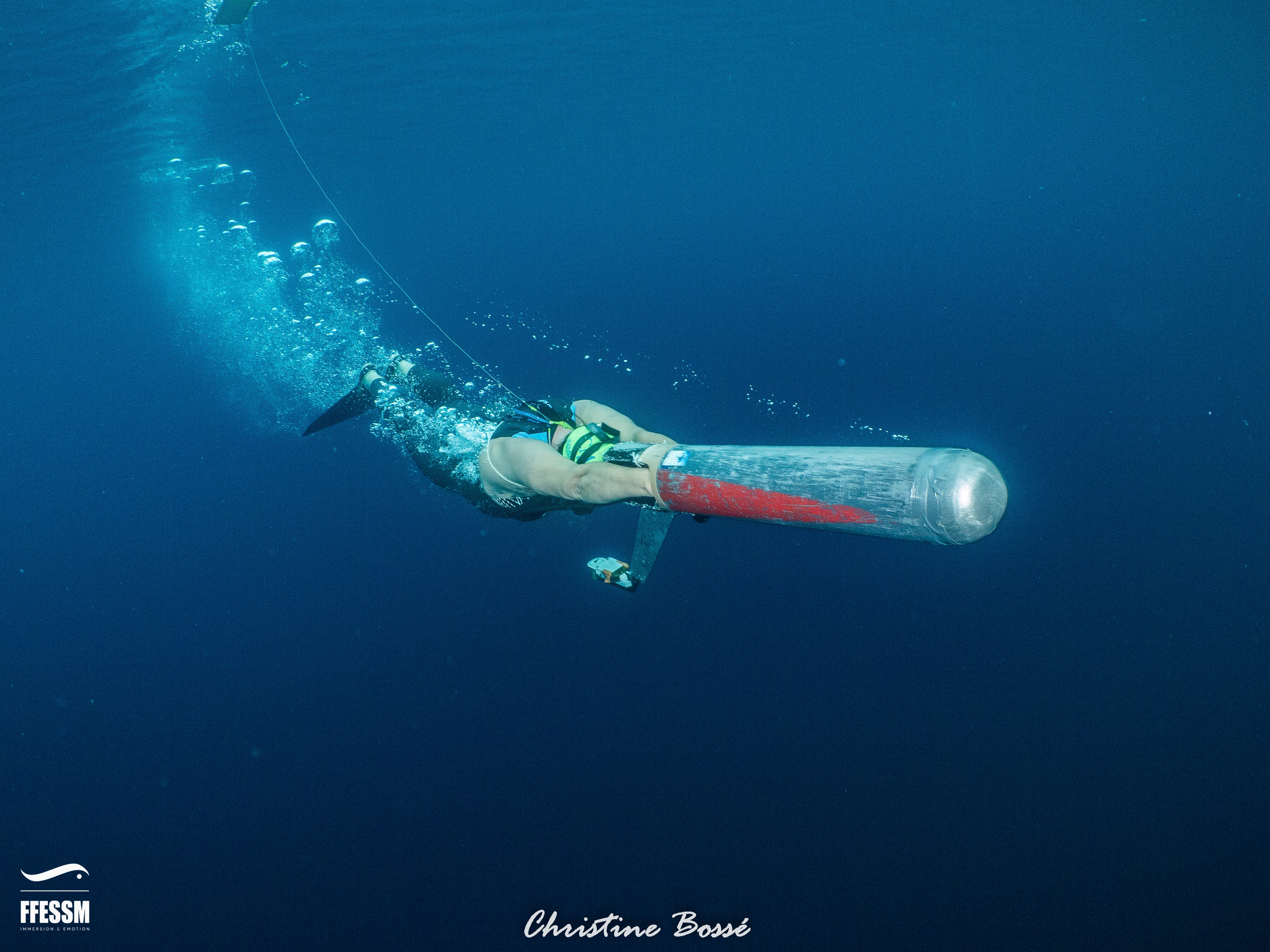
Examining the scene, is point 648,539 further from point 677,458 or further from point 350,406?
point 350,406

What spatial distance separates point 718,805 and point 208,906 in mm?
7993

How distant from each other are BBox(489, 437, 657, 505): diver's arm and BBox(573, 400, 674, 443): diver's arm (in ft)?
1.47

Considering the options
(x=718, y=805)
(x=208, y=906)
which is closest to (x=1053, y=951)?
(x=718, y=805)

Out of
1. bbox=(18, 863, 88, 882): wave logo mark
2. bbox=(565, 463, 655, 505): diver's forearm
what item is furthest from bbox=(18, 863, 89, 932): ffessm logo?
bbox=(565, 463, 655, 505): diver's forearm

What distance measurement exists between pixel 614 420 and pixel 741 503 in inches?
67.0

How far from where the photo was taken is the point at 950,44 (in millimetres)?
19984

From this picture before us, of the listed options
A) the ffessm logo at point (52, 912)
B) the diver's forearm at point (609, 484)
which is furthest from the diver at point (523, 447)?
the ffessm logo at point (52, 912)

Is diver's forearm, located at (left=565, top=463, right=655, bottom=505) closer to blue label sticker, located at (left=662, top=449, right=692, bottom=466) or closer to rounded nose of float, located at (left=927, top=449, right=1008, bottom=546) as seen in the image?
blue label sticker, located at (left=662, top=449, right=692, bottom=466)

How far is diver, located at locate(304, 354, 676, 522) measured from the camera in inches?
110

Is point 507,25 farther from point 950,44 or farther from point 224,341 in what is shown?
point 224,341

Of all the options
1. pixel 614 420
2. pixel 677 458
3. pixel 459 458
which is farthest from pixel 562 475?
pixel 459 458

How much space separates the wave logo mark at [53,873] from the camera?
9688mm

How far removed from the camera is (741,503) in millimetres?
2338

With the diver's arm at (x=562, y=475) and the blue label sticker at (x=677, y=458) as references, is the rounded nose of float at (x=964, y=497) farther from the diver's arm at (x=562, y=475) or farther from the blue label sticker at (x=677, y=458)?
the diver's arm at (x=562, y=475)
